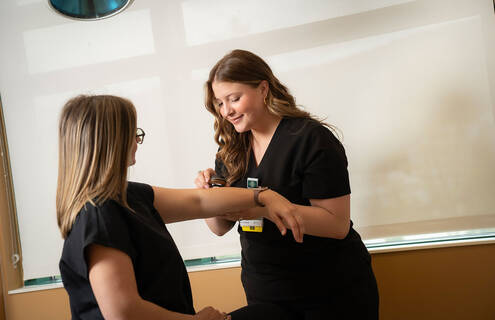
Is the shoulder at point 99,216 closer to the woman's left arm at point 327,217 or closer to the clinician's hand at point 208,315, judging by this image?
the clinician's hand at point 208,315

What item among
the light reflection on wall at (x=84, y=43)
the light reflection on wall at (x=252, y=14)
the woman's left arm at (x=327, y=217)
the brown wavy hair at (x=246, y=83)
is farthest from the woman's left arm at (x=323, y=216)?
the light reflection on wall at (x=84, y=43)

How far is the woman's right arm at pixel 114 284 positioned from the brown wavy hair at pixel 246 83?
2.80 ft

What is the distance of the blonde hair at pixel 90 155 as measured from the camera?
1005 mm

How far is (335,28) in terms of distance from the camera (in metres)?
2.24

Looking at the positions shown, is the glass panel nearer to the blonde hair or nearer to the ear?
the blonde hair

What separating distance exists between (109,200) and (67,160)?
0.54ft

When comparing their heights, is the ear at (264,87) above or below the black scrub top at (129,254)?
above

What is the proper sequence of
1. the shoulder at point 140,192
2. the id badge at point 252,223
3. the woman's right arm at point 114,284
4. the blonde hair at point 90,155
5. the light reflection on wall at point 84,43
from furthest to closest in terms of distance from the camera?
the light reflection on wall at point 84,43 < the id badge at point 252,223 < the shoulder at point 140,192 < the blonde hair at point 90,155 < the woman's right arm at point 114,284

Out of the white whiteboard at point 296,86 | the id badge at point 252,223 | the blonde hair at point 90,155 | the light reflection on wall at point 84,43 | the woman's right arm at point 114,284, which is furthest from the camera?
the light reflection on wall at point 84,43

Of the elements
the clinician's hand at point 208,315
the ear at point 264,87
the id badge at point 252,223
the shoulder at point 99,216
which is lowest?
the clinician's hand at point 208,315

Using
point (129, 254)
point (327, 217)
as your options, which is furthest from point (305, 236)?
point (129, 254)

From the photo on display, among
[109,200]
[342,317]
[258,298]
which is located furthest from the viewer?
[258,298]

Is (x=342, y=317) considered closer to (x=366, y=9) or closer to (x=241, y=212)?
(x=241, y=212)

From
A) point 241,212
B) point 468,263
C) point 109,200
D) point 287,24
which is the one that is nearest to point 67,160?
point 109,200
